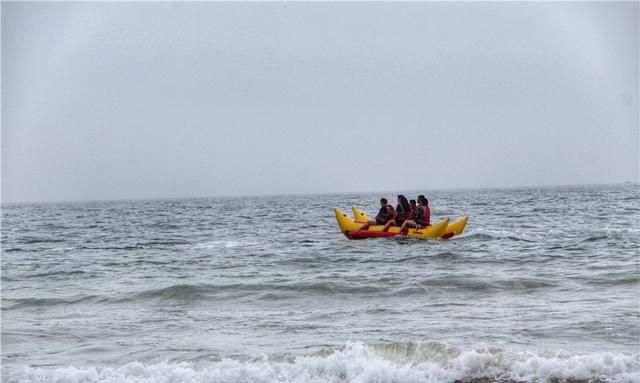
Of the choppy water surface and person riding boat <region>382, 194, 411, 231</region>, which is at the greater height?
person riding boat <region>382, 194, 411, 231</region>

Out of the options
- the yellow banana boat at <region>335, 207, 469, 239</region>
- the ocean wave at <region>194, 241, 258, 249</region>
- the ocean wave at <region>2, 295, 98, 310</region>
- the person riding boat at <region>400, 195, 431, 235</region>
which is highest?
the person riding boat at <region>400, 195, 431, 235</region>

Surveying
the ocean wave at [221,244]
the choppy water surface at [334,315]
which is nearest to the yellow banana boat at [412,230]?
the choppy water surface at [334,315]

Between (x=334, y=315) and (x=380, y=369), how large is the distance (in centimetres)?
218

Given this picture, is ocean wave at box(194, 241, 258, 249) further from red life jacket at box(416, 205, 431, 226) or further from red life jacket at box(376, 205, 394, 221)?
red life jacket at box(416, 205, 431, 226)

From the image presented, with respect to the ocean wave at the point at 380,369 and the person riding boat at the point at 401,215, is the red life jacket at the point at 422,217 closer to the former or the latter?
the person riding boat at the point at 401,215

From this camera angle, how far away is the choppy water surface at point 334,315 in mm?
5324

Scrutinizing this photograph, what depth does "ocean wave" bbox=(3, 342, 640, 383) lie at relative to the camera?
16.6ft

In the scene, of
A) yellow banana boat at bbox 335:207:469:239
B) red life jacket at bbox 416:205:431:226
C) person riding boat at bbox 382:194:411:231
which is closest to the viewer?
yellow banana boat at bbox 335:207:469:239

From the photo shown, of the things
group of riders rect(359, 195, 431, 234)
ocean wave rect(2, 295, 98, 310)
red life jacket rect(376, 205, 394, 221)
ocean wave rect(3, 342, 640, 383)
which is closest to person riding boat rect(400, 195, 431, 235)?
group of riders rect(359, 195, 431, 234)

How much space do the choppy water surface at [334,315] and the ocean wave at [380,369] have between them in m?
0.01

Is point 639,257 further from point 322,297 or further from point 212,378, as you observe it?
point 212,378

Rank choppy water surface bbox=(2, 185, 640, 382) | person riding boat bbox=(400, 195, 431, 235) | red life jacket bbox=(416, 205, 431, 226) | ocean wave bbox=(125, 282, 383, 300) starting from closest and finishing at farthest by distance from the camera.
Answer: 1. choppy water surface bbox=(2, 185, 640, 382)
2. ocean wave bbox=(125, 282, 383, 300)
3. person riding boat bbox=(400, 195, 431, 235)
4. red life jacket bbox=(416, 205, 431, 226)

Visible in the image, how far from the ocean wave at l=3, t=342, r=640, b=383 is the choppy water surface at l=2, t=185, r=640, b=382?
12 millimetres

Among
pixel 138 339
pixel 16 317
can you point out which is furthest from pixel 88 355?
pixel 16 317
